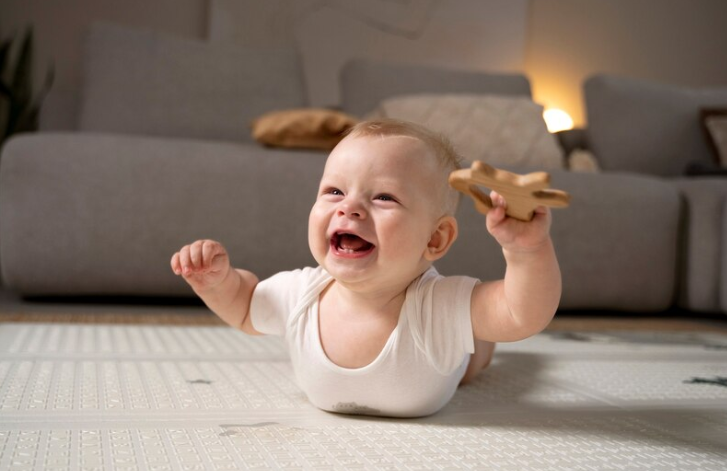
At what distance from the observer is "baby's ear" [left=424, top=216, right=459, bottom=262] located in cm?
80

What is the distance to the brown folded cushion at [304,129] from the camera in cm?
193

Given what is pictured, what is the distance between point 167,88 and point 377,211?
6.06ft

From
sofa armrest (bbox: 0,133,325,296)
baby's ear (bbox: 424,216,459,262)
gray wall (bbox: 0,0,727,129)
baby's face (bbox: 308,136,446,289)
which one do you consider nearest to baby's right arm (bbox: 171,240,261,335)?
baby's face (bbox: 308,136,446,289)

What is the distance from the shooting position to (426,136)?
814 mm

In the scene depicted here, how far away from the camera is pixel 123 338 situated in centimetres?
Result: 124

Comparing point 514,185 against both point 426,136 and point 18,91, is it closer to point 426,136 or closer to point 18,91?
point 426,136

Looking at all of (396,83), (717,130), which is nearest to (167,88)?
(396,83)

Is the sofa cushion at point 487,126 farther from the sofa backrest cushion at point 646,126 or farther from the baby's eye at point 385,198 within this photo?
the baby's eye at point 385,198

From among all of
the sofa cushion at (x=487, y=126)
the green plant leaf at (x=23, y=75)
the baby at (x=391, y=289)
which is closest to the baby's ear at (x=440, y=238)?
the baby at (x=391, y=289)

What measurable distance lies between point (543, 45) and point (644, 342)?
2.74m

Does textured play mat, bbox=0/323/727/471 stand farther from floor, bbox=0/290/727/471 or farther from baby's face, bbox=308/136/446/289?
Answer: baby's face, bbox=308/136/446/289

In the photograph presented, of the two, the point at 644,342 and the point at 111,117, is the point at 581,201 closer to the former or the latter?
the point at 644,342

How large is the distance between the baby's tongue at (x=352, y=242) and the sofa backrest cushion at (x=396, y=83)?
1920mm

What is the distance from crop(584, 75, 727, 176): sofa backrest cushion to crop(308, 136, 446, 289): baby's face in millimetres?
2168
